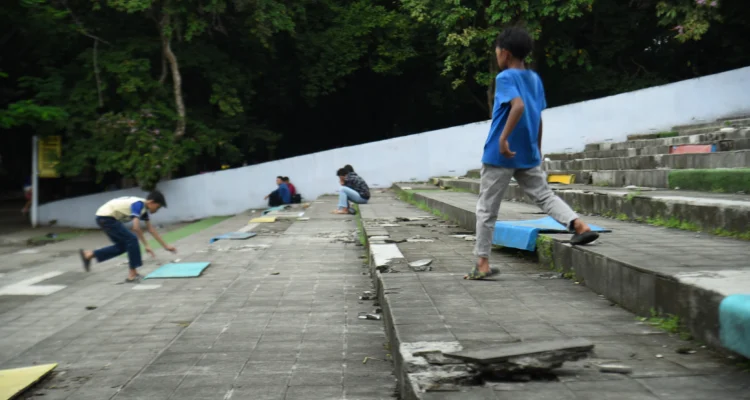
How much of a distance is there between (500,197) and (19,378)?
10.5 ft

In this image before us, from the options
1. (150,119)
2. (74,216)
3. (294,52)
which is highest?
(294,52)

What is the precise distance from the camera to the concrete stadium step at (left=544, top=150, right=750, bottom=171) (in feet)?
26.6

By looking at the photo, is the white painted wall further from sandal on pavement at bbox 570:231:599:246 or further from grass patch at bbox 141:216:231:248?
sandal on pavement at bbox 570:231:599:246

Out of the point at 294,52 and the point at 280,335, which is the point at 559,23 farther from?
the point at 280,335

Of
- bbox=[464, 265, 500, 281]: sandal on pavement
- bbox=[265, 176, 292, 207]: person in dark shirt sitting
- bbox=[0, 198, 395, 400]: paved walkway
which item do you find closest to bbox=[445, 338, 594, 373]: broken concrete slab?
bbox=[0, 198, 395, 400]: paved walkway

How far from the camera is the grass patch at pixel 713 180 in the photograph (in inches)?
274

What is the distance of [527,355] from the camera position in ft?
9.56

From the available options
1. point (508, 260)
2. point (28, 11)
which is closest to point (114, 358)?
point (508, 260)

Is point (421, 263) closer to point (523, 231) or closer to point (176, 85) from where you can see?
point (523, 231)

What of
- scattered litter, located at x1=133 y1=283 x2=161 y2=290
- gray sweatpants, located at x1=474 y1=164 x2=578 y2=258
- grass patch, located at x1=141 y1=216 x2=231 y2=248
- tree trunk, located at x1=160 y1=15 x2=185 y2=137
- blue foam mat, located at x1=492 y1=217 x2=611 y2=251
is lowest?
grass patch, located at x1=141 y1=216 x2=231 y2=248

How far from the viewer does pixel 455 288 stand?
4887 mm

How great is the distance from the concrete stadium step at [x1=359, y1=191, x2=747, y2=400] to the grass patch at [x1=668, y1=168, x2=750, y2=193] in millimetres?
2422

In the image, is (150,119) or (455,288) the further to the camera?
(150,119)

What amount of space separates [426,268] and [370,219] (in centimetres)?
558
